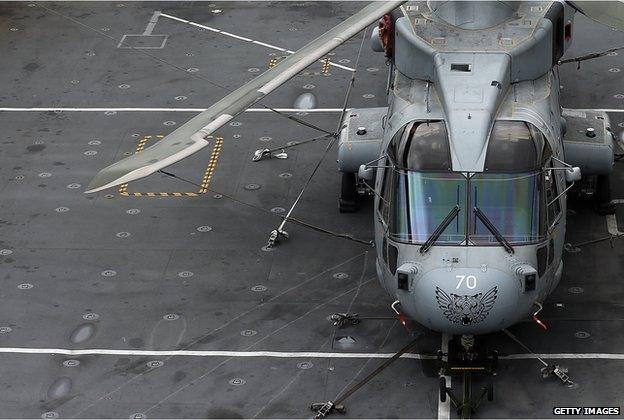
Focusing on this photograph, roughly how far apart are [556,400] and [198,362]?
6484 millimetres

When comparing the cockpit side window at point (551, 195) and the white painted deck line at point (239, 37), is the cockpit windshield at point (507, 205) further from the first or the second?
the white painted deck line at point (239, 37)

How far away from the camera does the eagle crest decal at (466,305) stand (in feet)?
78.7

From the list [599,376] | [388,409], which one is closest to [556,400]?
[599,376]

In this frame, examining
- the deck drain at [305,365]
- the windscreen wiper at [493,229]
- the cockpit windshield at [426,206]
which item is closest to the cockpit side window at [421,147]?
the cockpit windshield at [426,206]

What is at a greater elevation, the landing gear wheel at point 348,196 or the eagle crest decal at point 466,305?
the eagle crest decal at point 466,305

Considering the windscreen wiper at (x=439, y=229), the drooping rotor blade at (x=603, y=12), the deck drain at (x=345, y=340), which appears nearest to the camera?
the windscreen wiper at (x=439, y=229)

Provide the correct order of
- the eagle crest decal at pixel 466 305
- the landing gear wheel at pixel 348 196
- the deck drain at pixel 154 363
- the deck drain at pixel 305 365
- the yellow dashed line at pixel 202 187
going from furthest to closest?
the yellow dashed line at pixel 202 187 < the landing gear wheel at pixel 348 196 < the deck drain at pixel 154 363 < the deck drain at pixel 305 365 < the eagle crest decal at pixel 466 305

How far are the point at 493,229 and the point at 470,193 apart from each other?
744 mm

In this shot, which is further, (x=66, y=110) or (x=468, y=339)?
(x=66, y=110)

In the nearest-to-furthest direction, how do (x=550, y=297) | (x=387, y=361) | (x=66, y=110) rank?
(x=387, y=361) < (x=550, y=297) < (x=66, y=110)

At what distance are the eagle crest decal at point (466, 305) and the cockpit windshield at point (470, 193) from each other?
1130 mm

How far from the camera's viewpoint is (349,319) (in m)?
28.1

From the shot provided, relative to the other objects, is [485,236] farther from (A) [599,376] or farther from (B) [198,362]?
(B) [198,362]

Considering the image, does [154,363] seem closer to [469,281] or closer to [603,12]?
[469,281]
